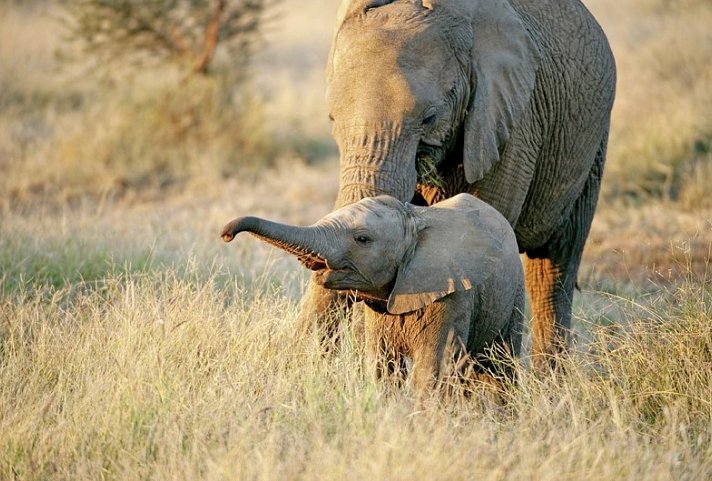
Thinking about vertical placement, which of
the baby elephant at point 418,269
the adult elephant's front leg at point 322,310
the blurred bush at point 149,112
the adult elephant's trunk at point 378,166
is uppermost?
the adult elephant's trunk at point 378,166

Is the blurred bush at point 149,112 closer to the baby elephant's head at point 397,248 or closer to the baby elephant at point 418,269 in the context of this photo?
the baby elephant at point 418,269

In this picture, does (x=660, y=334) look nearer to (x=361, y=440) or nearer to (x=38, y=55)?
(x=361, y=440)

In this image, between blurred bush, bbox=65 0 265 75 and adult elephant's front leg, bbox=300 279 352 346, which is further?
blurred bush, bbox=65 0 265 75

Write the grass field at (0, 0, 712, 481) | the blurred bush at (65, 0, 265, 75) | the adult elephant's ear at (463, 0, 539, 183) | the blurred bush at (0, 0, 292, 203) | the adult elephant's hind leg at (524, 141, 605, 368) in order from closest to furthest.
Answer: the grass field at (0, 0, 712, 481) → the adult elephant's ear at (463, 0, 539, 183) → the adult elephant's hind leg at (524, 141, 605, 368) → the blurred bush at (0, 0, 292, 203) → the blurred bush at (65, 0, 265, 75)

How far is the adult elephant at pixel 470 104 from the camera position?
571cm

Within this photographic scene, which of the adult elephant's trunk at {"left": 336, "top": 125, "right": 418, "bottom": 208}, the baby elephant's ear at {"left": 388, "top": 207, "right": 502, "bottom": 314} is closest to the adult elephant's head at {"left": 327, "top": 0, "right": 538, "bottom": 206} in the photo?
the adult elephant's trunk at {"left": 336, "top": 125, "right": 418, "bottom": 208}

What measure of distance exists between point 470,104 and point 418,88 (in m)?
0.43

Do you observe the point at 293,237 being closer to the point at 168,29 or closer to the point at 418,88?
the point at 418,88

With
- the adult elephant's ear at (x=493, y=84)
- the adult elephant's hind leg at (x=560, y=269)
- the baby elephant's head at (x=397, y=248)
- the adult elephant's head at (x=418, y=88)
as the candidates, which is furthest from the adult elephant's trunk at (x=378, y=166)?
the adult elephant's hind leg at (x=560, y=269)

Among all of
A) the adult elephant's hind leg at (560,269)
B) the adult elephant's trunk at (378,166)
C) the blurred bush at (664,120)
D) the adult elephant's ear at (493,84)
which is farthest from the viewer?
the blurred bush at (664,120)

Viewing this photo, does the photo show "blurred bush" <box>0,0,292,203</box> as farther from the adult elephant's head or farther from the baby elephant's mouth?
the baby elephant's mouth

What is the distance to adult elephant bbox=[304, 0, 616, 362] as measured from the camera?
18.7 ft

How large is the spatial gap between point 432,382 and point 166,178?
27.9ft

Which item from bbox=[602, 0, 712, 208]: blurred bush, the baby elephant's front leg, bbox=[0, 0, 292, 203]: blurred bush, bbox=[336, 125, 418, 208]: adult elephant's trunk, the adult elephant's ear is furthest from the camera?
bbox=[0, 0, 292, 203]: blurred bush
